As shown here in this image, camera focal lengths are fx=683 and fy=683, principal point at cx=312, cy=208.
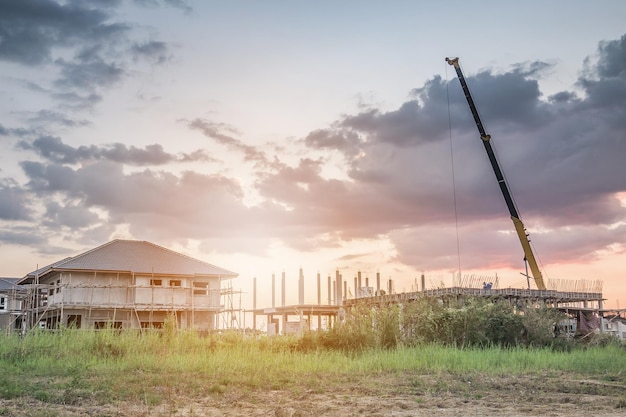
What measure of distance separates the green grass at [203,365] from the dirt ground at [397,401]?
42 centimetres

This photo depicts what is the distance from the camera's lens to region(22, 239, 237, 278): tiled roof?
145 feet

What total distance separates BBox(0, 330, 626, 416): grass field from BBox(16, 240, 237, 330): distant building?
2045cm

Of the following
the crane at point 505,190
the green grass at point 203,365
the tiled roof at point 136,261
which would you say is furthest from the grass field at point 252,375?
the tiled roof at point 136,261

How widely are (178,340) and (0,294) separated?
146ft

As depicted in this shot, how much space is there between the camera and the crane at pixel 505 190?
1488 inches

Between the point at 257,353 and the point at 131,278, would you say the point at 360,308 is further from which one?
the point at 131,278

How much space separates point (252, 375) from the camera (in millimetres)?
16766

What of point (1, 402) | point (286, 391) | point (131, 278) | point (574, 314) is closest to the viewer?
point (1, 402)

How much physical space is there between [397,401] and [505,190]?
27.9 meters

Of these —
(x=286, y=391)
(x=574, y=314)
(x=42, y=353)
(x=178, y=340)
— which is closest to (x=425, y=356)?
(x=286, y=391)

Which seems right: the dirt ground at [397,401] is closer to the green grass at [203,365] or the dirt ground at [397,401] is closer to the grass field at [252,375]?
the grass field at [252,375]

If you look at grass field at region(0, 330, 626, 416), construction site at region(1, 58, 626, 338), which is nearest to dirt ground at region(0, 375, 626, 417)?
grass field at region(0, 330, 626, 416)

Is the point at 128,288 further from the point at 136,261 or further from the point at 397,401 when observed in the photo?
the point at 397,401

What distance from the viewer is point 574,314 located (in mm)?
36938
